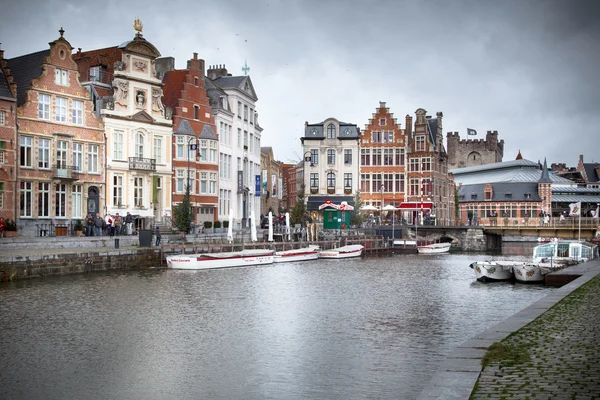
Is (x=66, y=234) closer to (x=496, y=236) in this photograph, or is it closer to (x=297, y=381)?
(x=297, y=381)

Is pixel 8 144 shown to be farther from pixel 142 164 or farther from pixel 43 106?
pixel 142 164

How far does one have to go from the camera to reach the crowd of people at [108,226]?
4441cm

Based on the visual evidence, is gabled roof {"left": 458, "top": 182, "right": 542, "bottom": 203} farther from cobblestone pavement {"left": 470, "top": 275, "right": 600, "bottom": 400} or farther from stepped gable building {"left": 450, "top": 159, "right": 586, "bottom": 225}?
cobblestone pavement {"left": 470, "top": 275, "right": 600, "bottom": 400}

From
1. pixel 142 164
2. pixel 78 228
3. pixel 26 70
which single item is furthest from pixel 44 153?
pixel 142 164

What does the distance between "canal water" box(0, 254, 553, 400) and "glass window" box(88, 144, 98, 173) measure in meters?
15.3

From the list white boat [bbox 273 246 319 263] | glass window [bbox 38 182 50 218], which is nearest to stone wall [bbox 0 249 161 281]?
glass window [bbox 38 182 50 218]

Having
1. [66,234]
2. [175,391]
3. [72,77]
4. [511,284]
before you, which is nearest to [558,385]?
[175,391]

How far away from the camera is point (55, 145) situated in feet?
153

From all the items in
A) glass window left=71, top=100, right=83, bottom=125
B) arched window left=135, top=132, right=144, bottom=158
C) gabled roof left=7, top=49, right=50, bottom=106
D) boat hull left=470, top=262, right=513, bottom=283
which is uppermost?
gabled roof left=7, top=49, right=50, bottom=106

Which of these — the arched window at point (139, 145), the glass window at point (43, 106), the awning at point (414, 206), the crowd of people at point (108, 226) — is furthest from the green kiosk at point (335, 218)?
the glass window at point (43, 106)

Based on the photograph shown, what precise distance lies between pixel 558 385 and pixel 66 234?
40623 millimetres

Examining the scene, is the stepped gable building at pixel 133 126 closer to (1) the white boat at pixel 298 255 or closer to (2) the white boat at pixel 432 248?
(1) the white boat at pixel 298 255

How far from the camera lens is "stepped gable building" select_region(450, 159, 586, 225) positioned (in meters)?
93.4

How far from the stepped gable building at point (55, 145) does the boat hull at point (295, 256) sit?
1369cm
